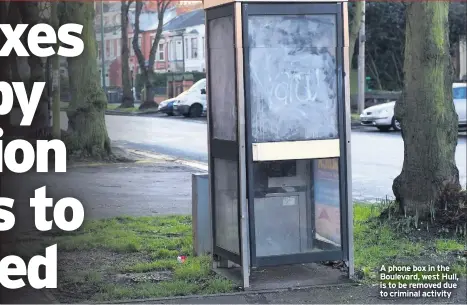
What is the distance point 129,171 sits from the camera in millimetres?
16094

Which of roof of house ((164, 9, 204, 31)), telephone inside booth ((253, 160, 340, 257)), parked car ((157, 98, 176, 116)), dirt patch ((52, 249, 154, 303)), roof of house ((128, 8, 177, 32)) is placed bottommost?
dirt patch ((52, 249, 154, 303))

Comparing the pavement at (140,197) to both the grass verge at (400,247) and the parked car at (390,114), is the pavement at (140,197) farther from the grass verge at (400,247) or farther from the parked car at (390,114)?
the parked car at (390,114)

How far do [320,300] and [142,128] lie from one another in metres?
25.2

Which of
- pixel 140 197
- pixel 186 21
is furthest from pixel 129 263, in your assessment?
pixel 186 21

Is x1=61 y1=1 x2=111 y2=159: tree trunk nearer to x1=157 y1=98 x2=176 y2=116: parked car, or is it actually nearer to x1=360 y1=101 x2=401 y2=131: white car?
x1=360 y1=101 x2=401 y2=131: white car

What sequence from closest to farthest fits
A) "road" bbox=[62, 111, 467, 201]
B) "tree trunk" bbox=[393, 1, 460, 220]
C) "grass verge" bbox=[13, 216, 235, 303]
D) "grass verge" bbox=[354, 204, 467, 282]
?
1. "grass verge" bbox=[13, 216, 235, 303]
2. "grass verge" bbox=[354, 204, 467, 282]
3. "tree trunk" bbox=[393, 1, 460, 220]
4. "road" bbox=[62, 111, 467, 201]

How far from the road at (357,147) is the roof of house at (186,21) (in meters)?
34.2

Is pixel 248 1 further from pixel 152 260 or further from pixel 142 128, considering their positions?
pixel 142 128

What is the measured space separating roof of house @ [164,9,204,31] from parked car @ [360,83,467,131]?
4179 centimetres

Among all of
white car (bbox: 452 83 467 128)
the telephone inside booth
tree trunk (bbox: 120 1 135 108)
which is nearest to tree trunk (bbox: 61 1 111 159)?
the telephone inside booth

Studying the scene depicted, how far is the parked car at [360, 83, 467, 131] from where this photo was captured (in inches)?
994

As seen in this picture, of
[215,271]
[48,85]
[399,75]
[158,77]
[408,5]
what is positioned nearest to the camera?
[215,271]

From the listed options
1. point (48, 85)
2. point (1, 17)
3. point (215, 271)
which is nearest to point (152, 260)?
point (215, 271)

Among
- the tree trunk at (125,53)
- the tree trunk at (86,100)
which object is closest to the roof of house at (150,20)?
the tree trunk at (125,53)
